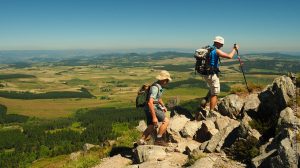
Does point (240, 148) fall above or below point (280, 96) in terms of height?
below

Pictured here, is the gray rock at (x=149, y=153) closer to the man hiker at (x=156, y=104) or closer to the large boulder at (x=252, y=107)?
the man hiker at (x=156, y=104)

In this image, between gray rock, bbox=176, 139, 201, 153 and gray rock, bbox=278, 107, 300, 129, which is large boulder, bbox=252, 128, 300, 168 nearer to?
gray rock, bbox=278, 107, 300, 129

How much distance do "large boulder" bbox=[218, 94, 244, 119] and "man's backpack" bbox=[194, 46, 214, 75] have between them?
2729mm

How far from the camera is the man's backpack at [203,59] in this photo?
18.1 m

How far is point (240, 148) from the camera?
13.6 m

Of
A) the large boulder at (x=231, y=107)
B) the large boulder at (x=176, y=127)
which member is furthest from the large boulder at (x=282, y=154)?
the large boulder at (x=231, y=107)

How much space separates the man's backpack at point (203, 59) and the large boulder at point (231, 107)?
2729mm

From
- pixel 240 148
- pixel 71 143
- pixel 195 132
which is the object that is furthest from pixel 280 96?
pixel 71 143

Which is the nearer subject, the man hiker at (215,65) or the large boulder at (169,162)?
the large boulder at (169,162)

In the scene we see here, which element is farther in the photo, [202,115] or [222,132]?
[202,115]

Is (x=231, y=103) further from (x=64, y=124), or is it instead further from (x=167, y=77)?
(x=64, y=124)

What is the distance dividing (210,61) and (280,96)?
443 cm

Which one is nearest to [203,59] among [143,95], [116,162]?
[143,95]

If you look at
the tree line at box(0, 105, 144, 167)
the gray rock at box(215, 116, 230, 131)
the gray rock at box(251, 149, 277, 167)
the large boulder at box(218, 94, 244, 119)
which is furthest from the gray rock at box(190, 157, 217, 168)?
the tree line at box(0, 105, 144, 167)
